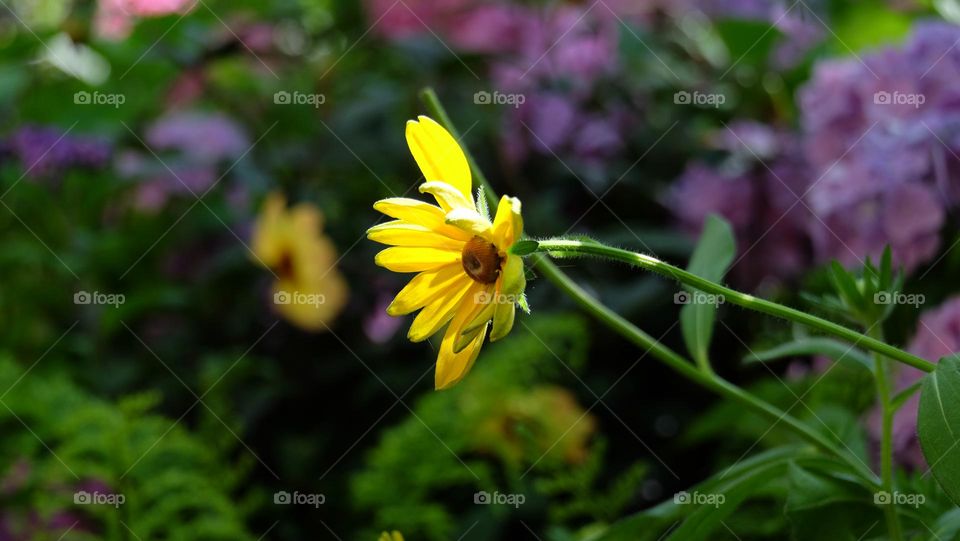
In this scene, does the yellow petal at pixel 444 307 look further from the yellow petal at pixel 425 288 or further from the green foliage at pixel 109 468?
the green foliage at pixel 109 468

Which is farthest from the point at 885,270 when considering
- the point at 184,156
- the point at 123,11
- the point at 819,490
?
the point at 123,11

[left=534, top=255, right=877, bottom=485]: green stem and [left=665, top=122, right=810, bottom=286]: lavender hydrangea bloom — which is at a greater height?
[left=665, top=122, right=810, bottom=286]: lavender hydrangea bloom

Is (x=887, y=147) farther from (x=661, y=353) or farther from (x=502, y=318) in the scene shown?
(x=502, y=318)

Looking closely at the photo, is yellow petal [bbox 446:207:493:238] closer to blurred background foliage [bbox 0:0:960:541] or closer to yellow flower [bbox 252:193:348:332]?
blurred background foliage [bbox 0:0:960:541]

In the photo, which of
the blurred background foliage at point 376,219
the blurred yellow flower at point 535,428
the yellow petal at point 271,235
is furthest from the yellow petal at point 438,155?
the yellow petal at point 271,235

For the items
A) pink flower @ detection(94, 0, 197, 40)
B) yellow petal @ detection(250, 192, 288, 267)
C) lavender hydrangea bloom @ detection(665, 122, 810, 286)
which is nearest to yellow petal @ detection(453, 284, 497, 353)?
lavender hydrangea bloom @ detection(665, 122, 810, 286)

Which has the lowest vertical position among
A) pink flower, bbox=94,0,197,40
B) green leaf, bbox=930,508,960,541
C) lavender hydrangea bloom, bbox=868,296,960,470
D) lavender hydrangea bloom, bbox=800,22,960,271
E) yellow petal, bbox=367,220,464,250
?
green leaf, bbox=930,508,960,541
